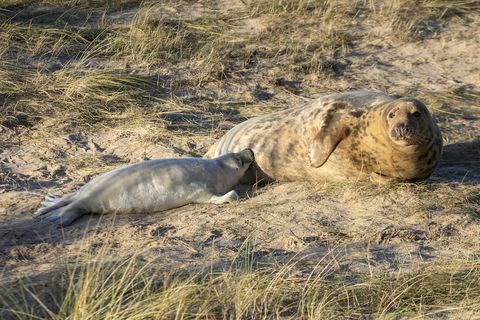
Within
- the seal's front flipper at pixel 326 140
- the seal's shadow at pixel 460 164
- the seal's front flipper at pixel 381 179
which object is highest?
the seal's front flipper at pixel 326 140

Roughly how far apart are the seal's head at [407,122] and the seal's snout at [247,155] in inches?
41.6

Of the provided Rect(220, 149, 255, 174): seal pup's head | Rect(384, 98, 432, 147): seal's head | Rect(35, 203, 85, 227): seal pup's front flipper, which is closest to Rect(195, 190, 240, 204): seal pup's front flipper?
Rect(220, 149, 255, 174): seal pup's head

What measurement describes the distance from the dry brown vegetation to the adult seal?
0.15 m

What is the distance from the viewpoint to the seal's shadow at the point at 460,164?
22.9ft

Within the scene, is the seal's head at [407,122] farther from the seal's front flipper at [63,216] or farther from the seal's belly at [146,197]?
the seal's front flipper at [63,216]

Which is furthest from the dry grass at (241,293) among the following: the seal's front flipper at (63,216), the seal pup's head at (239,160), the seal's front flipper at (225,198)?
the seal pup's head at (239,160)

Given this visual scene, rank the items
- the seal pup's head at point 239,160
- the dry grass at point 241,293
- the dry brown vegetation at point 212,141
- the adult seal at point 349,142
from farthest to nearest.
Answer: the seal pup's head at point 239,160 → the adult seal at point 349,142 → the dry brown vegetation at point 212,141 → the dry grass at point 241,293

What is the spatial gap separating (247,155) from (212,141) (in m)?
0.94

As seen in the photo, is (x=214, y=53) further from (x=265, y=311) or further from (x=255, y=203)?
(x=265, y=311)

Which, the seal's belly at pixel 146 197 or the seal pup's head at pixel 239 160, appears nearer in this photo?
the seal's belly at pixel 146 197

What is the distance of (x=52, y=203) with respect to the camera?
6.27 meters

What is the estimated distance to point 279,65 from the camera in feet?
31.1

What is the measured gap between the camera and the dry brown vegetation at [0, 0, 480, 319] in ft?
15.3

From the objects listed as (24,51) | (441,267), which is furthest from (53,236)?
(24,51)
